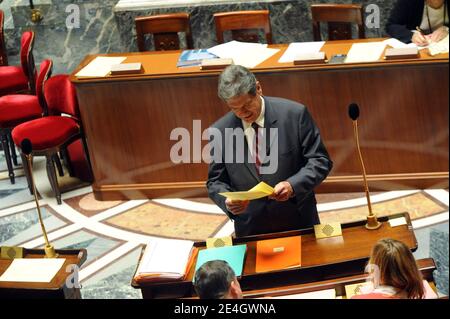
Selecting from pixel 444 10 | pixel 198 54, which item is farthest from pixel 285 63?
pixel 444 10

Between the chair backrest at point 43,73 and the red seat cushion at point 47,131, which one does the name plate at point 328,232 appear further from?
the chair backrest at point 43,73

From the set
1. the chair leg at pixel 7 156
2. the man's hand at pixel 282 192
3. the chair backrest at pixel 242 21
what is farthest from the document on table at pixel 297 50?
the chair leg at pixel 7 156

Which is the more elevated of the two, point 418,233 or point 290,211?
point 290,211

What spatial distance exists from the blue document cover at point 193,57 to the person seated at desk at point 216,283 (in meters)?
3.52

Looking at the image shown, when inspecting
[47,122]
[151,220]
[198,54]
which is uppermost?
[198,54]

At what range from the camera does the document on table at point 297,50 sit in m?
6.41

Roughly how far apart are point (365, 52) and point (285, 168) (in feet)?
7.36

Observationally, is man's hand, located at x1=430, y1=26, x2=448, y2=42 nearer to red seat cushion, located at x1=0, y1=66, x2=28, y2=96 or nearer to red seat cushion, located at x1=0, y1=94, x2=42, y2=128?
red seat cushion, located at x1=0, y1=94, x2=42, y2=128

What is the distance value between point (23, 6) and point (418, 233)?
5.34 meters

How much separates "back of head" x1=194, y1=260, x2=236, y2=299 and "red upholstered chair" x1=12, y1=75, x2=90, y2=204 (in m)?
3.89

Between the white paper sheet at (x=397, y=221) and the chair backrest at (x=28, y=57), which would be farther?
the chair backrest at (x=28, y=57)

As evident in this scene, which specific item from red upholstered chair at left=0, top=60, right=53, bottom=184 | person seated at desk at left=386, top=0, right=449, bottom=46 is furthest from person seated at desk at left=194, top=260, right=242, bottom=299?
red upholstered chair at left=0, top=60, right=53, bottom=184
